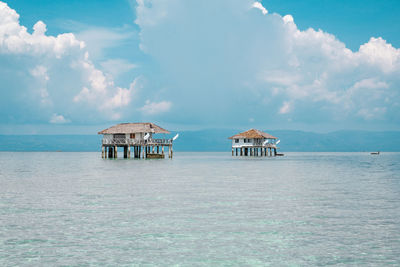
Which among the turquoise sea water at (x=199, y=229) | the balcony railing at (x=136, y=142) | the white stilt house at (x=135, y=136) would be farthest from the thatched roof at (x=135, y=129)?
the turquoise sea water at (x=199, y=229)

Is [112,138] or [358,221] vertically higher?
[112,138]

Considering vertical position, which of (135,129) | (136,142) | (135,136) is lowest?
(136,142)

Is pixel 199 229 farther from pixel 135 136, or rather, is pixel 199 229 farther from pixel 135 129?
pixel 135 136

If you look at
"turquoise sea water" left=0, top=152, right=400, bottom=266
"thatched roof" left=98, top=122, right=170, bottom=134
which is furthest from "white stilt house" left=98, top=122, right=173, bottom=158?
"turquoise sea water" left=0, top=152, right=400, bottom=266

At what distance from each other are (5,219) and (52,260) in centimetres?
577

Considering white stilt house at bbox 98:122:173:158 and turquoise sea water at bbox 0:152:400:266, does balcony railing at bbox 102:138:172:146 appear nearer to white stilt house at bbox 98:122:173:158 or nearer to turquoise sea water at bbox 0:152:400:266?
white stilt house at bbox 98:122:173:158

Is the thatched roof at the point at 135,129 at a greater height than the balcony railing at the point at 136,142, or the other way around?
the thatched roof at the point at 135,129

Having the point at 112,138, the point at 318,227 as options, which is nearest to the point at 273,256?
the point at 318,227

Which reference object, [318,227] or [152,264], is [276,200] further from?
[152,264]

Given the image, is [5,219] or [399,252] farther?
[5,219]

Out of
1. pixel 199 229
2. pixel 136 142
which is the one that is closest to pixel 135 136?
pixel 136 142

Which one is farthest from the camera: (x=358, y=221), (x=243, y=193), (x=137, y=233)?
(x=243, y=193)

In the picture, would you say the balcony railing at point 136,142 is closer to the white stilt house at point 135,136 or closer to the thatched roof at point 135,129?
the white stilt house at point 135,136

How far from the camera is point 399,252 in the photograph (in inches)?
382
